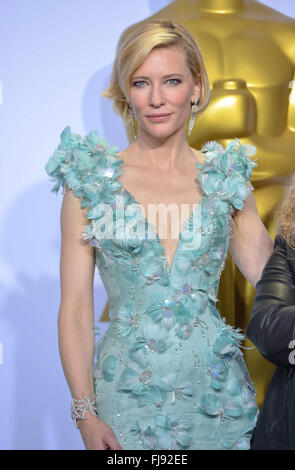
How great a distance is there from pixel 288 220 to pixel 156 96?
35cm

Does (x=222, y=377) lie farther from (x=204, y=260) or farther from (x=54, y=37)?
(x=54, y=37)

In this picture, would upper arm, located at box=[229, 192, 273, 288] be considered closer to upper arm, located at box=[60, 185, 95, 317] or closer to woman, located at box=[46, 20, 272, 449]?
woman, located at box=[46, 20, 272, 449]

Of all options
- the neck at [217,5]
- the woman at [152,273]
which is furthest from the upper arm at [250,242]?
the neck at [217,5]

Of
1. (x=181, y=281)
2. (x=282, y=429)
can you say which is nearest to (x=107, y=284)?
(x=181, y=281)

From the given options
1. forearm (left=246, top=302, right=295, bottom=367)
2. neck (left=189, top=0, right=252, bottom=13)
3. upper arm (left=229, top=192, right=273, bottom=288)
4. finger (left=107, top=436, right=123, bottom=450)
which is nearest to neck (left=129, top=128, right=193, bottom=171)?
upper arm (left=229, top=192, right=273, bottom=288)

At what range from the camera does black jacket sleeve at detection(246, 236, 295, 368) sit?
3.84 ft

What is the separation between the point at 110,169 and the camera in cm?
147

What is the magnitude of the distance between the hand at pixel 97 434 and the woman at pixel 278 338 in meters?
0.26

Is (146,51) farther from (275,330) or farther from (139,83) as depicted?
(275,330)

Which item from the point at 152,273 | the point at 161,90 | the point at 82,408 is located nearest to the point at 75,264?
the point at 152,273

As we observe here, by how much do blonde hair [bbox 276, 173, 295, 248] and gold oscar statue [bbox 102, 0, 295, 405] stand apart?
605 mm

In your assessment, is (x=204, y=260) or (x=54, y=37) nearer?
(x=204, y=260)

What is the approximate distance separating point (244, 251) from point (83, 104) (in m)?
0.98

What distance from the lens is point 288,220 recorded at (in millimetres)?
1309
